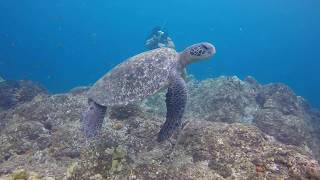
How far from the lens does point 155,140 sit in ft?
22.8

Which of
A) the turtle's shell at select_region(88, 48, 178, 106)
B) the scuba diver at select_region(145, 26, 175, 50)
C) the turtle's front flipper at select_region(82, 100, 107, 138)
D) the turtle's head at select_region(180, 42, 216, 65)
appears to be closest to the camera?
the turtle's front flipper at select_region(82, 100, 107, 138)

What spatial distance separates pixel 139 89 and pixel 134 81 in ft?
0.77

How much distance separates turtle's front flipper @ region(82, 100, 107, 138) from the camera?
7109 millimetres

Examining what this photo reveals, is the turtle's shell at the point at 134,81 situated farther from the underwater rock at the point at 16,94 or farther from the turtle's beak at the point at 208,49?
the underwater rock at the point at 16,94

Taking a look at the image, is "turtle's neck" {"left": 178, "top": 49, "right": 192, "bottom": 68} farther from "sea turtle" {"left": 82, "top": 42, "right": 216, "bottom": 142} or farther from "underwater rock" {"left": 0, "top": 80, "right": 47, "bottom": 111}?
"underwater rock" {"left": 0, "top": 80, "right": 47, "bottom": 111}

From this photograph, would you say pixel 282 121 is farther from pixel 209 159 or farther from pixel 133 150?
pixel 133 150

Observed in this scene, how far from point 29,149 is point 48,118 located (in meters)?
1.54

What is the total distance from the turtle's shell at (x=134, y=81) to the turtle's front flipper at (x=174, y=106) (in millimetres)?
235

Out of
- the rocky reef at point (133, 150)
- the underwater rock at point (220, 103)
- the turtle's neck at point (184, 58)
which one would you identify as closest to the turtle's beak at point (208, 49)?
the turtle's neck at point (184, 58)

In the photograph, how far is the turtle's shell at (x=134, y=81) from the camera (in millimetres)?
7268

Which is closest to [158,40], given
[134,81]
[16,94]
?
[16,94]

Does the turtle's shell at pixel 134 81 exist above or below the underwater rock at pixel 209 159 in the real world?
above

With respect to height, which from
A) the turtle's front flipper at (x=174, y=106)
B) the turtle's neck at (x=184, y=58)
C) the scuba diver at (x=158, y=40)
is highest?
the scuba diver at (x=158, y=40)

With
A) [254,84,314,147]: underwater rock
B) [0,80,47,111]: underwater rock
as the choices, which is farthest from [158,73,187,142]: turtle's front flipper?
[0,80,47,111]: underwater rock
